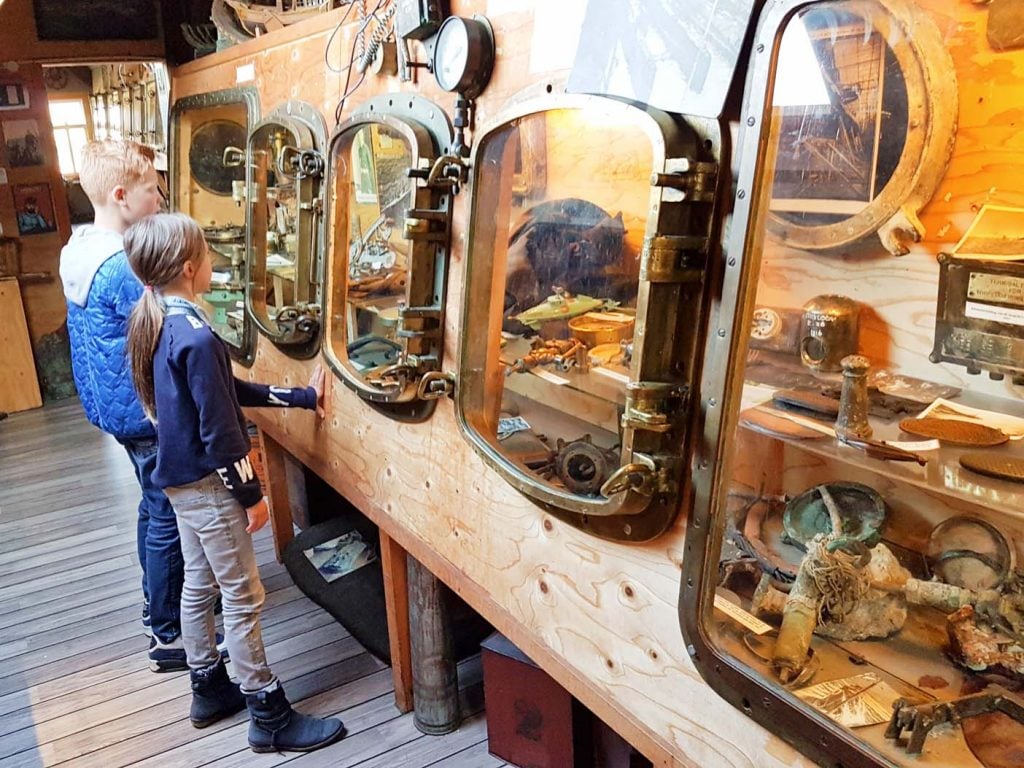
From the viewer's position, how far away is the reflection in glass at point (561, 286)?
48.7 inches

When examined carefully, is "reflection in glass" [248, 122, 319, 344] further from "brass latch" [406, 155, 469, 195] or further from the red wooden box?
the red wooden box

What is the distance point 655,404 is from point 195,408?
126 cm

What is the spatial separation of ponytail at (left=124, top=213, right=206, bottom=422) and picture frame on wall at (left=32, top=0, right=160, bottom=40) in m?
2.43

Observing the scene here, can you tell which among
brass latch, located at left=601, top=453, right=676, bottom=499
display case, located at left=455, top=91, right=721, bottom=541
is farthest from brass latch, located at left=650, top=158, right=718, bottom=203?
brass latch, located at left=601, top=453, right=676, bottom=499

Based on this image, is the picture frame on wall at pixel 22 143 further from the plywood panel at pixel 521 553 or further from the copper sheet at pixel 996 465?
the copper sheet at pixel 996 465

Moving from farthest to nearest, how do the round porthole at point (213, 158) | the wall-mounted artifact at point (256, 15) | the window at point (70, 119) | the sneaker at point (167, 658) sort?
1. the window at point (70, 119)
2. the round porthole at point (213, 158)
3. the wall-mounted artifact at point (256, 15)
4. the sneaker at point (167, 658)

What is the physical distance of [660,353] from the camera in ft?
3.42

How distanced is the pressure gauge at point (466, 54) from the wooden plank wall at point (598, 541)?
0.07ft

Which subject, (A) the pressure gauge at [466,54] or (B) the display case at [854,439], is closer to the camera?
(B) the display case at [854,439]

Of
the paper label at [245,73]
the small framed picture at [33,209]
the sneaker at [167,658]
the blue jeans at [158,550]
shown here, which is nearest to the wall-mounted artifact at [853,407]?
the blue jeans at [158,550]

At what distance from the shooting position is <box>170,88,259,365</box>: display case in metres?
2.76

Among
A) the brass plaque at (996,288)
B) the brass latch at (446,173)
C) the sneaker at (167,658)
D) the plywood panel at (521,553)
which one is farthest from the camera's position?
the sneaker at (167,658)

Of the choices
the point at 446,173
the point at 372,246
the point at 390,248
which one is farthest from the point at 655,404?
the point at 372,246

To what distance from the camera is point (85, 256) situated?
217 cm
